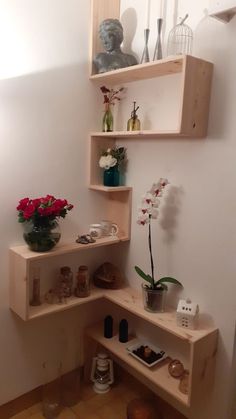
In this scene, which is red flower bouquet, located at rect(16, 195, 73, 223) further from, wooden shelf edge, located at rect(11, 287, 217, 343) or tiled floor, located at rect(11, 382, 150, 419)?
tiled floor, located at rect(11, 382, 150, 419)

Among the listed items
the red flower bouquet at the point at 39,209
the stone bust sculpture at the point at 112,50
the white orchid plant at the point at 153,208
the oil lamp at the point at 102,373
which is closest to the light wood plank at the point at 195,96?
the white orchid plant at the point at 153,208

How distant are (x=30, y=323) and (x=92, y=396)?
1.96ft

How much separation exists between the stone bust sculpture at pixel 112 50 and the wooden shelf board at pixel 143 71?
57 millimetres

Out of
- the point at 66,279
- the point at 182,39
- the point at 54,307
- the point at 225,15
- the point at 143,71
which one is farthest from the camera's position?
the point at 66,279

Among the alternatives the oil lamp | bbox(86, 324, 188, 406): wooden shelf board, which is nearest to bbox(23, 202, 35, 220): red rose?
bbox(86, 324, 188, 406): wooden shelf board

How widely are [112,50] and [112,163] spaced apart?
23.1 inches

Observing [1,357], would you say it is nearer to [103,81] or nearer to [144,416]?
[144,416]

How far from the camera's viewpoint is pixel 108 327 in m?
1.91

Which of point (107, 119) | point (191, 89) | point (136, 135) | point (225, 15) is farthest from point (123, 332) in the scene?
point (225, 15)

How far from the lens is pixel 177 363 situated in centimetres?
163

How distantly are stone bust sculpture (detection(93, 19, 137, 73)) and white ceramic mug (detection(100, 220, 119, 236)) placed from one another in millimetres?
847

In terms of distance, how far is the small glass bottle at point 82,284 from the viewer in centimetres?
181

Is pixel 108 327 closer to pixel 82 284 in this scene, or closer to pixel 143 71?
pixel 82 284

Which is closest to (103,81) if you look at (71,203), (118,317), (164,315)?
(71,203)
